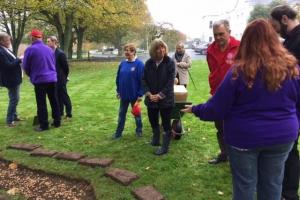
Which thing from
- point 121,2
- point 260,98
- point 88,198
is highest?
point 121,2

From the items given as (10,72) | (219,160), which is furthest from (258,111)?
(10,72)

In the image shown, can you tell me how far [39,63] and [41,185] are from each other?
3031 mm

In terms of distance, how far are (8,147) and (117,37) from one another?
47542mm

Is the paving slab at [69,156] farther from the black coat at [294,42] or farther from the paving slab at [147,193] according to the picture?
the black coat at [294,42]

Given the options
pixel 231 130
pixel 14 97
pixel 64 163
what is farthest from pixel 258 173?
pixel 14 97

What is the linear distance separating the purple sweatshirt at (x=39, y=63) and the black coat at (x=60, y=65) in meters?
0.63

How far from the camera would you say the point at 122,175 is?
5.00 meters

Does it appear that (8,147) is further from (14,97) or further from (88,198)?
(88,198)

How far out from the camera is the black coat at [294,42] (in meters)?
3.56

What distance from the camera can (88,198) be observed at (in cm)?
460

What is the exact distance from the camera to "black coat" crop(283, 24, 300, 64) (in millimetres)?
3561

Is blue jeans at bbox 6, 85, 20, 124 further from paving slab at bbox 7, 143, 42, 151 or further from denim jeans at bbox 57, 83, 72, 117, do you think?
paving slab at bbox 7, 143, 42, 151

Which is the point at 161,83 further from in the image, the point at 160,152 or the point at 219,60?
the point at 219,60

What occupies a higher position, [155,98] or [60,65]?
[60,65]
